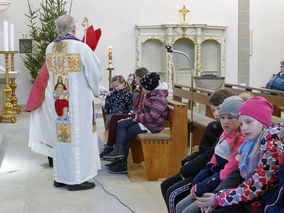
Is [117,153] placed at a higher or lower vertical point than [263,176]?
lower

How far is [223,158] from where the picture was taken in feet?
9.58

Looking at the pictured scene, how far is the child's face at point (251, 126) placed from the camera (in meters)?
2.51

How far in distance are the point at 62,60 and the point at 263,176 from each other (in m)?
2.68

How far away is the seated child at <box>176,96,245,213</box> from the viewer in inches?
111

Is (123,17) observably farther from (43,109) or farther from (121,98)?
(43,109)

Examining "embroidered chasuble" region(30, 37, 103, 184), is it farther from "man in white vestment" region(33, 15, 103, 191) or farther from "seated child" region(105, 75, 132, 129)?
"seated child" region(105, 75, 132, 129)

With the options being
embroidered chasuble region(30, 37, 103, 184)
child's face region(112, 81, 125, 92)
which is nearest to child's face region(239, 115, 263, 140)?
embroidered chasuble region(30, 37, 103, 184)

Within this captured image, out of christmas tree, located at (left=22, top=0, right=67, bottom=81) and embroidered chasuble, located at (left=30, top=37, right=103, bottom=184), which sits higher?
christmas tree, located at (left=22, top=0, right=67, bottom=81)

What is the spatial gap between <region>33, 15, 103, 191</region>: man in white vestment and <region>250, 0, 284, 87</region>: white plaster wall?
9.61m

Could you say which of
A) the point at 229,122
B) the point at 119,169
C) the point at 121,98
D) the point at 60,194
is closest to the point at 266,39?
the point at 121,98

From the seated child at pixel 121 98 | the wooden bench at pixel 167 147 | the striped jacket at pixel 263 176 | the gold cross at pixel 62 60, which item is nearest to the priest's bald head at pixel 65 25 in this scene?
the gold cross at pixel 62 60

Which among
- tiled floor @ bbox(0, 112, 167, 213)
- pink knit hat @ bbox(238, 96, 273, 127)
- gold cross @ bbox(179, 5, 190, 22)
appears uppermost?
gold cross @ bbox(179, 5, 190, 22)

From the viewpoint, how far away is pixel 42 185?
15.8 feet

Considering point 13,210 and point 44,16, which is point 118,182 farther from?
point 44,16
